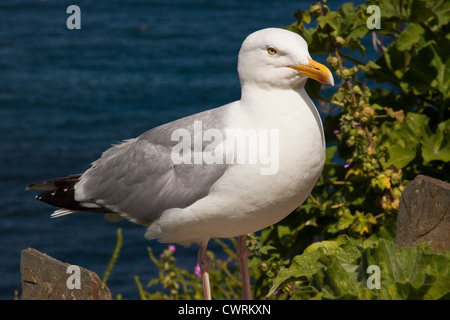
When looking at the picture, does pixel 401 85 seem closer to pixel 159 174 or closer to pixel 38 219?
pixel 159 174

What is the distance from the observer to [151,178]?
10.9 feet

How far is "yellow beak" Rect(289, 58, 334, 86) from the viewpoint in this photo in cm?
290

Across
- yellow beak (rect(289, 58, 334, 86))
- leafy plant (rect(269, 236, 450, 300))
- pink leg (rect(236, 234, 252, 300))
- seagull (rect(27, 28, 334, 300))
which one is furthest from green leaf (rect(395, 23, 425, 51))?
leafy plant (rect(269, 236, 450, 300))

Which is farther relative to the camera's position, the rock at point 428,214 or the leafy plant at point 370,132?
the leafy plant at point 370,132

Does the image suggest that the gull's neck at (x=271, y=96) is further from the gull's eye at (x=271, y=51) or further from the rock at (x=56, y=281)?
the rock at (x=56, y=281)

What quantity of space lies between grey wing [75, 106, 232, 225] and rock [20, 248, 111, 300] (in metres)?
0.38

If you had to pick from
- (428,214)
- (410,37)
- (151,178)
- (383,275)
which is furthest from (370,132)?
(383,275)

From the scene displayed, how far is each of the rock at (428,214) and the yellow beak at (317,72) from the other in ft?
1.93

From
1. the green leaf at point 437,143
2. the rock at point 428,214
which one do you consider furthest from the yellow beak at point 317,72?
the green leaf at point 437,143

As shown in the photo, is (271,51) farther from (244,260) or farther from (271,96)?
(244,260)

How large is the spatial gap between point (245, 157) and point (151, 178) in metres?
0.54

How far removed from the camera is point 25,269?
326cm

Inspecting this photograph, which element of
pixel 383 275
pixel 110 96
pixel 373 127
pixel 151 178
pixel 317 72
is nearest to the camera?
pixel 383 275

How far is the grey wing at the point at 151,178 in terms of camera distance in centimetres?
314
